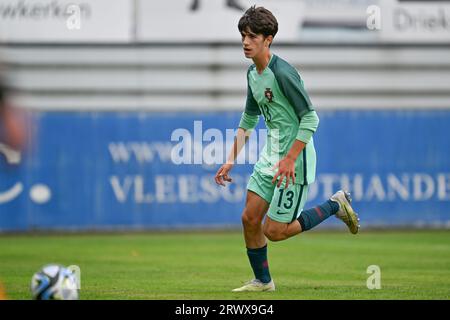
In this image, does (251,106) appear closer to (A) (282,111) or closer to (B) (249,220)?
(A) (282,111)

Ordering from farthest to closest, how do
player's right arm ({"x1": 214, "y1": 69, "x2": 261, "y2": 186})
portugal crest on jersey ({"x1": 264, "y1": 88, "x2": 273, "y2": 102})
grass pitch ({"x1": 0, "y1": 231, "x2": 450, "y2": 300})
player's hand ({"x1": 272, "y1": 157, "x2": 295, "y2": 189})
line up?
player's right arm ({"x1": 214, "y1": 69, "x2": 261, "y2": 186}) < grass pitch ({"x1": 0, "y1": 231, "x2": 450, "y2": 300}) < portugal crest on jersey ({"x1": 264, "y1": 88, "x2": 273, "y2": 102}) < player's hand ({"x1": 272, "y1": 157, "x2": 295, "y2": 189})

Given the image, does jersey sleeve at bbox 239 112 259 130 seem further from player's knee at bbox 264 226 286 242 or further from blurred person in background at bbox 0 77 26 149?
blurred person in background at bbox 0 77 26 149

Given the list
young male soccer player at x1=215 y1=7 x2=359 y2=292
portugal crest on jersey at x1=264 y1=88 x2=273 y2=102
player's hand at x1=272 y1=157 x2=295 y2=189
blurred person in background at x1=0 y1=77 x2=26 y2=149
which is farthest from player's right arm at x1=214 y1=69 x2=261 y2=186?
blurred person in background at x1=0 y1=77 x2=26 y2=149

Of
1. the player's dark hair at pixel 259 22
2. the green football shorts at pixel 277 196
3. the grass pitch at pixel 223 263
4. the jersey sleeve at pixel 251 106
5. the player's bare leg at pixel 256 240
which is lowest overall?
the grass pitch at pixel 223 263

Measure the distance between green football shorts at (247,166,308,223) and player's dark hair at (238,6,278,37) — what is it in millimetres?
1253

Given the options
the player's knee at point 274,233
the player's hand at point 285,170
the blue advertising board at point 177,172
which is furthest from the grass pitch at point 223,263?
the player's hand at point 285,170

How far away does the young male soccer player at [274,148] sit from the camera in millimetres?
9227

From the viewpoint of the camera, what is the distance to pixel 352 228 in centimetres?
1052

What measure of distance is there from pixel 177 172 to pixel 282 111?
10.9 meters

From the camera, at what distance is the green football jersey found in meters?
9.23

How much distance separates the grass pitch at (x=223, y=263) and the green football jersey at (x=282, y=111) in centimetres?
119

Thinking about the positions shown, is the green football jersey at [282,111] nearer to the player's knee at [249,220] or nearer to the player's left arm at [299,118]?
the player's left arm at [299,118]

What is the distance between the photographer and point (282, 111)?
9.45 metres
